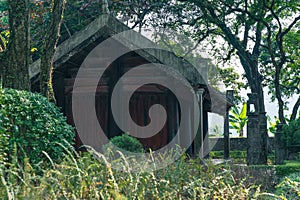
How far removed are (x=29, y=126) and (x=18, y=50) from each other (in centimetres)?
282

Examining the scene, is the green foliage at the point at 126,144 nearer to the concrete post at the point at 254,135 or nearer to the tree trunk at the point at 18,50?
the tree trunk at the point at 18,50

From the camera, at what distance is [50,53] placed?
11688 millimetres

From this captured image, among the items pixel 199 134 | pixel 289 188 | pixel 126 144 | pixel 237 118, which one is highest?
pixel 237 118

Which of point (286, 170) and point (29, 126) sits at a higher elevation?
point (29, 126)

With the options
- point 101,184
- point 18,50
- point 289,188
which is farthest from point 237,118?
point 101,184

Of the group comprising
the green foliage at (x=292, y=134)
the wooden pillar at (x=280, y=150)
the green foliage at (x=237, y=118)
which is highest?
the green foliage at (x=237, y=118)

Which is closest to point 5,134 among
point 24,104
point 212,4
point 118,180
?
point 24,104

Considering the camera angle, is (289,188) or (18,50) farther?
(18,50)

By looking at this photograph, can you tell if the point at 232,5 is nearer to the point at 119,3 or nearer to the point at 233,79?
the point at 119,3

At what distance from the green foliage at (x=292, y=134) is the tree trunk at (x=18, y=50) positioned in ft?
28.5

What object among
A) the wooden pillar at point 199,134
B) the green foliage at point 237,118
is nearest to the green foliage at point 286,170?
the wooden pillar at point 199,134

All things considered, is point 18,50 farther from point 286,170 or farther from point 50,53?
point 286,170

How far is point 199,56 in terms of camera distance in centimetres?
3781

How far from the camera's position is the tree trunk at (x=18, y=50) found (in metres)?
10.6
